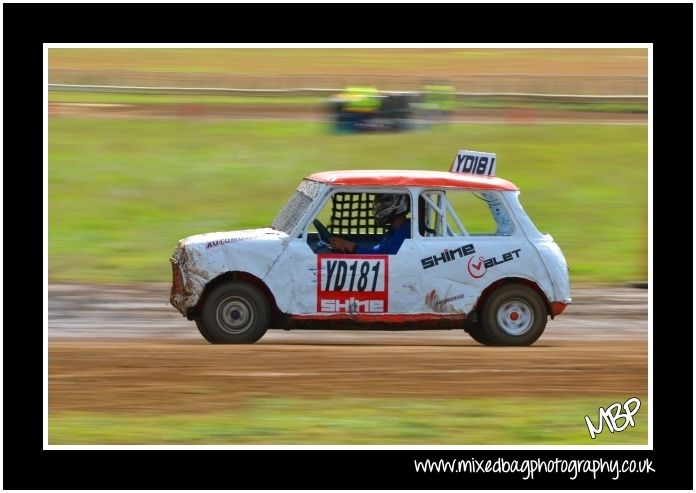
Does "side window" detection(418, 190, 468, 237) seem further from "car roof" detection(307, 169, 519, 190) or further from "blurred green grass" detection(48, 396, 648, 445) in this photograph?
"blurred green grass" detection(48, 396, 648, 445)

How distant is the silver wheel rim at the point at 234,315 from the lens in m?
11.8

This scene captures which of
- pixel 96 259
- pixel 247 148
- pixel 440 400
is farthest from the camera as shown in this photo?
pixel 247 148

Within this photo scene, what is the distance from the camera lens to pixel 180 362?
11031 mm

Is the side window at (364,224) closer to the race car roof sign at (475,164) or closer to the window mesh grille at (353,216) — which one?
the window mesh grille at (353,216)

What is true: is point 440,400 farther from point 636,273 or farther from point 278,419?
point 636,273

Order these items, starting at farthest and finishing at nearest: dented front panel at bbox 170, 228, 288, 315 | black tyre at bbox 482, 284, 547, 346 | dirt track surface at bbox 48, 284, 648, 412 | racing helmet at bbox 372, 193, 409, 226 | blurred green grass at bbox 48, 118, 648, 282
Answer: blurred green grass at bbox 48, 118, 648, 282 < racing helmet at bbox 372, 193, 409, 226 < black tyre at bbox 482, 284, 547, 346 < dented front panel at bbox 170, 228, 288, 315 < dirt track surface at bbox 48, 284, 648, 412

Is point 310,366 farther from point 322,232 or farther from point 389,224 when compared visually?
point 389,224

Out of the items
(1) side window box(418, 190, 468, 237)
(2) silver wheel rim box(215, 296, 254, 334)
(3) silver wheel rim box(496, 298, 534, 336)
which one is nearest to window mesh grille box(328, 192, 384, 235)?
(1) side window box(418, 190, 468, 237)

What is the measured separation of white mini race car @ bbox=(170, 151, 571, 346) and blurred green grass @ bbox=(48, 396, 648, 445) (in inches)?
78.1

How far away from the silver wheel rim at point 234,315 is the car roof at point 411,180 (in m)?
1.52

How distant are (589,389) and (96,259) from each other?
10026mm

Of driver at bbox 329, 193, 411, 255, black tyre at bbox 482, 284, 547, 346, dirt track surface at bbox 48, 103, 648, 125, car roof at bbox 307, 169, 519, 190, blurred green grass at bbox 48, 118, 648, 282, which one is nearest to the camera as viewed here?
driver at bbox 329, 193, 411, 255

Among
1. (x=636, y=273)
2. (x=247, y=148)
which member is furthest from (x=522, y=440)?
(x=247, y=148)

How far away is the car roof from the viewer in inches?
472
